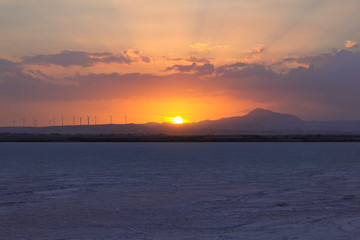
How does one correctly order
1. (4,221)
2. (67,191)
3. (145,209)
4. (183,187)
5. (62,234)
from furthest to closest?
1. (183,187)
2. (67,191)
3. (145,209)
4. (4,221)
5. (62,234)

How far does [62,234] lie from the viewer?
526 inches

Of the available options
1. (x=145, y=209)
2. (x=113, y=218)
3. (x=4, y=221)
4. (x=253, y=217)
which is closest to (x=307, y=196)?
(x=253, y=217)

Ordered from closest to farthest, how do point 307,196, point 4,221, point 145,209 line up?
point 4,221 < point 145,209 < point 307,196

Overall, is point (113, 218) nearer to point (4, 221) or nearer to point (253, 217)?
point (4, 221)

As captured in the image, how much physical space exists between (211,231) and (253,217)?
8.16 ft

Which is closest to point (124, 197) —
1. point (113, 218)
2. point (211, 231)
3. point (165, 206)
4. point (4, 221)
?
point (165, 206)

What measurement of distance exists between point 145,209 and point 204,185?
25.6 feet

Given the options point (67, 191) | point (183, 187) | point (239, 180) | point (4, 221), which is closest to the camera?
point (4, 221)

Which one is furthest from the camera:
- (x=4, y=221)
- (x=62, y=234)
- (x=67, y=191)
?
(x=67, y=191)

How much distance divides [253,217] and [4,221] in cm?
796

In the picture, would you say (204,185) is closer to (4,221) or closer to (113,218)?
(113,218)

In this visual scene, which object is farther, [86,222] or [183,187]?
[183,187]

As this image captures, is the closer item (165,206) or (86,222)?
(86,222)

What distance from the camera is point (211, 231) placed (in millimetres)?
13664
